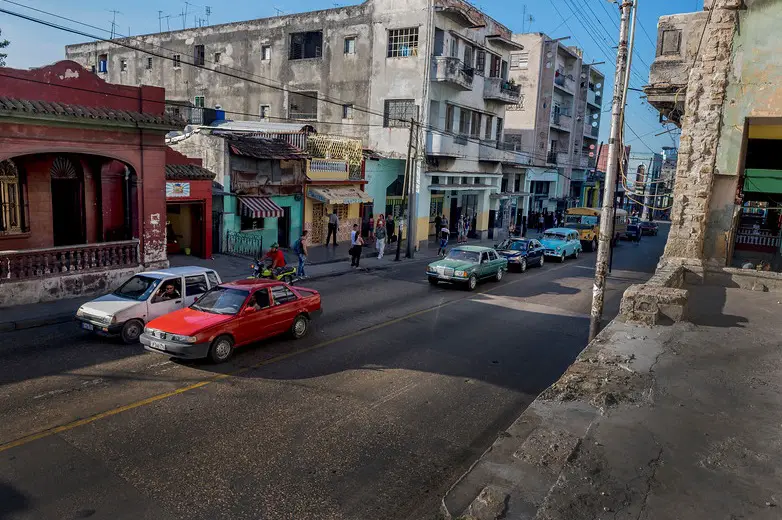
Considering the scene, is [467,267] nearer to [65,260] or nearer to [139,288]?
[139,288]

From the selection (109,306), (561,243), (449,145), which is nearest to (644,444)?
(109,306)

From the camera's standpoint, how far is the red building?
1480cm

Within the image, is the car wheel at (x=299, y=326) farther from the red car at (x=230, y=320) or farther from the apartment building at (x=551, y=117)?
the apartment building at (x=551, y=117)

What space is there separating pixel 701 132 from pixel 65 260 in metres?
17.0

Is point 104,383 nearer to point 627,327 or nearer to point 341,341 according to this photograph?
point 341,341

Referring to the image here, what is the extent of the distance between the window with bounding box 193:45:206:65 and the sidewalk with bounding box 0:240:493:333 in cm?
2202

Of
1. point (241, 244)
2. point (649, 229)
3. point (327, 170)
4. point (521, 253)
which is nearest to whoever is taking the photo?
point (241, 244)

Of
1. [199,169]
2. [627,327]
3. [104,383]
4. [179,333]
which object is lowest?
[104,383]

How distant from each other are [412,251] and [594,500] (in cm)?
2491

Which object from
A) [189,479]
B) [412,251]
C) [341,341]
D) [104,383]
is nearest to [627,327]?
[341,341]

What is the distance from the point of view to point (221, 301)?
11.8 metres

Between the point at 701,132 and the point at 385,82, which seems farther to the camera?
the point at 385,82

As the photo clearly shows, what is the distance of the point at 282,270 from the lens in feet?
60.8

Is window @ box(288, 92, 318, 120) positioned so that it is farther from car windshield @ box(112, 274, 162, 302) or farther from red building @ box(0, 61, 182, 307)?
car windshield @ box(112, 274, 162, 302)
